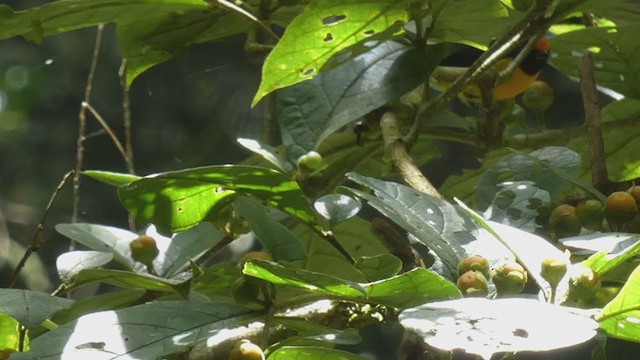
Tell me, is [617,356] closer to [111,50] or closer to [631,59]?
[631,59]

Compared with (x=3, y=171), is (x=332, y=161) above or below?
above

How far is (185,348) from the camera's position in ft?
2.23

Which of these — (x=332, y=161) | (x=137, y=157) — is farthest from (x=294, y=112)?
(x=137, y=157)

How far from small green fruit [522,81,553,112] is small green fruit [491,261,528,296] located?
1.92 feet

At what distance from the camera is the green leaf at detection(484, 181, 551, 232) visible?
2.74 feet

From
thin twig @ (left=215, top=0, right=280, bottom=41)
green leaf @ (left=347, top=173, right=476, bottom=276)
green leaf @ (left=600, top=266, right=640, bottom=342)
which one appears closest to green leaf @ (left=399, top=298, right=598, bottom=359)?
green leaf @ (left=600, top=266, right=640, bottom=342)

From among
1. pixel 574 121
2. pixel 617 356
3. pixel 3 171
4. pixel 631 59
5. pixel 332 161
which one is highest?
pixel 631 59

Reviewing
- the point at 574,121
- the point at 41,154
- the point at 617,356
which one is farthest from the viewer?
the point at 41,154

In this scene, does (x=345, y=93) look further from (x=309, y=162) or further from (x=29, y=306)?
(x=29, y=306)

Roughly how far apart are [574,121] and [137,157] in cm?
115

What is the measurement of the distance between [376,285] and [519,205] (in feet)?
0.80

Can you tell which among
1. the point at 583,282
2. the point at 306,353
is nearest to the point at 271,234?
the point at 306,353

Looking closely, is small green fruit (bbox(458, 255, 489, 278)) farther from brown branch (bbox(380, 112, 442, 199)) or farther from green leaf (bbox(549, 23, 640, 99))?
green leaf (bbox(549, 23, 640, 99))

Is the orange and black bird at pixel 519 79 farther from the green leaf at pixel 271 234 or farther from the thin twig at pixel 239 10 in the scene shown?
the green leaf at pixel 271 234
